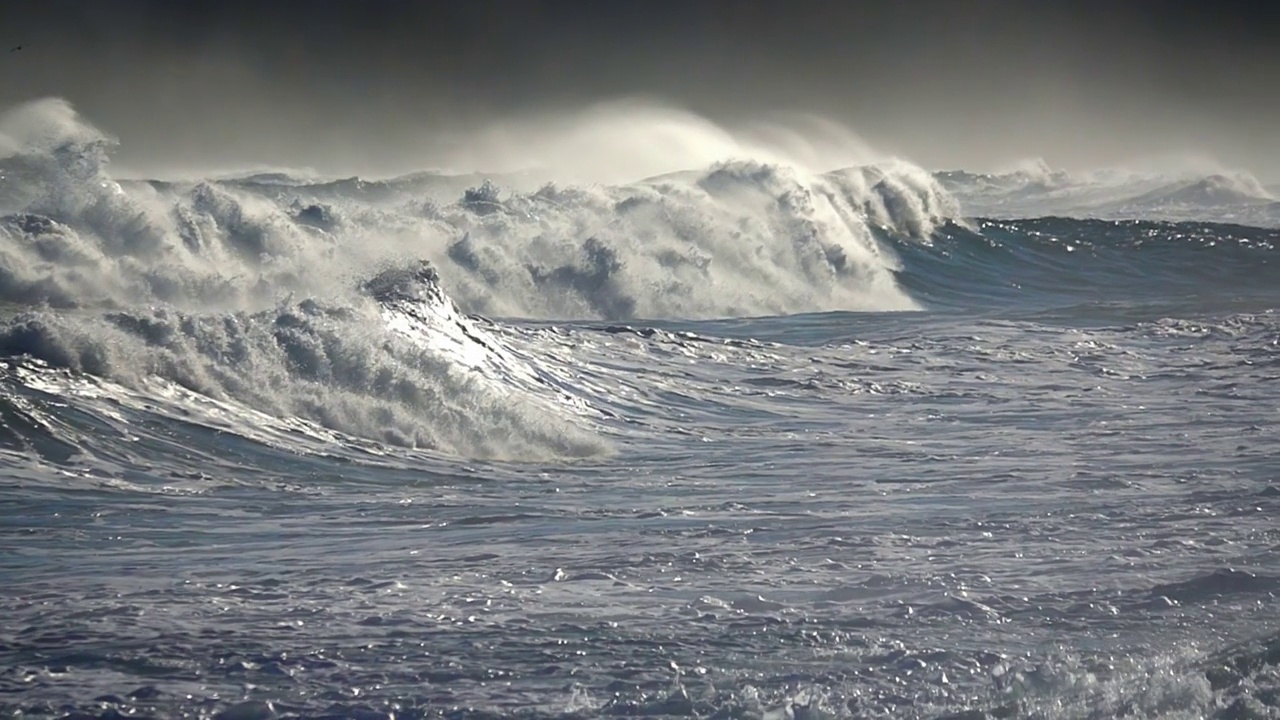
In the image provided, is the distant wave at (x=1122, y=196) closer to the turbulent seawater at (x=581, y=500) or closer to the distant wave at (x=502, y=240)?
the distant wave at (x=502, y=240)

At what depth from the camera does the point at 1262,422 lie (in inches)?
406

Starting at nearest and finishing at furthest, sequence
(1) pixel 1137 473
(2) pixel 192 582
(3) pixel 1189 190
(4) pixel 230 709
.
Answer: (4) pixel 230 709 < (2) pixel 192 582 < (1) pixel 1137 473 < (3) pixel 1189 190

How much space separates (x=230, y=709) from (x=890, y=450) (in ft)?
19.7

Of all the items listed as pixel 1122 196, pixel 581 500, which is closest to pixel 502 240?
pixel 581 500

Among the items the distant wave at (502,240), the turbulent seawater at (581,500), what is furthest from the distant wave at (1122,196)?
the turbulent seawater at (581,500)

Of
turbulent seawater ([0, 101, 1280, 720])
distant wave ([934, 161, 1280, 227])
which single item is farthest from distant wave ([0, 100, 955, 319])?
distant wave ([934, 161, 1280, 227])

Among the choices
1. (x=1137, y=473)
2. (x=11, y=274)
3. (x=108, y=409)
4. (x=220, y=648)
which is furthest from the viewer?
(x=11, y=274)

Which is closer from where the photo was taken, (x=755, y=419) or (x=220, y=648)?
(x=220, y=648)

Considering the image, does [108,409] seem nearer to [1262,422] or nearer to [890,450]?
[890,450]

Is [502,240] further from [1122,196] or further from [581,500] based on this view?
[1122,196]

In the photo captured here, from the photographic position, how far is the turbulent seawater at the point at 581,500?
471cm

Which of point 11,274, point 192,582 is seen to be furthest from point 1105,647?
point 11,274

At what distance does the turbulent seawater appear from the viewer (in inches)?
186

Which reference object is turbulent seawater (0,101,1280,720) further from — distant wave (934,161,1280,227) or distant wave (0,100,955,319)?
distant wave (934,161,1280,227)
